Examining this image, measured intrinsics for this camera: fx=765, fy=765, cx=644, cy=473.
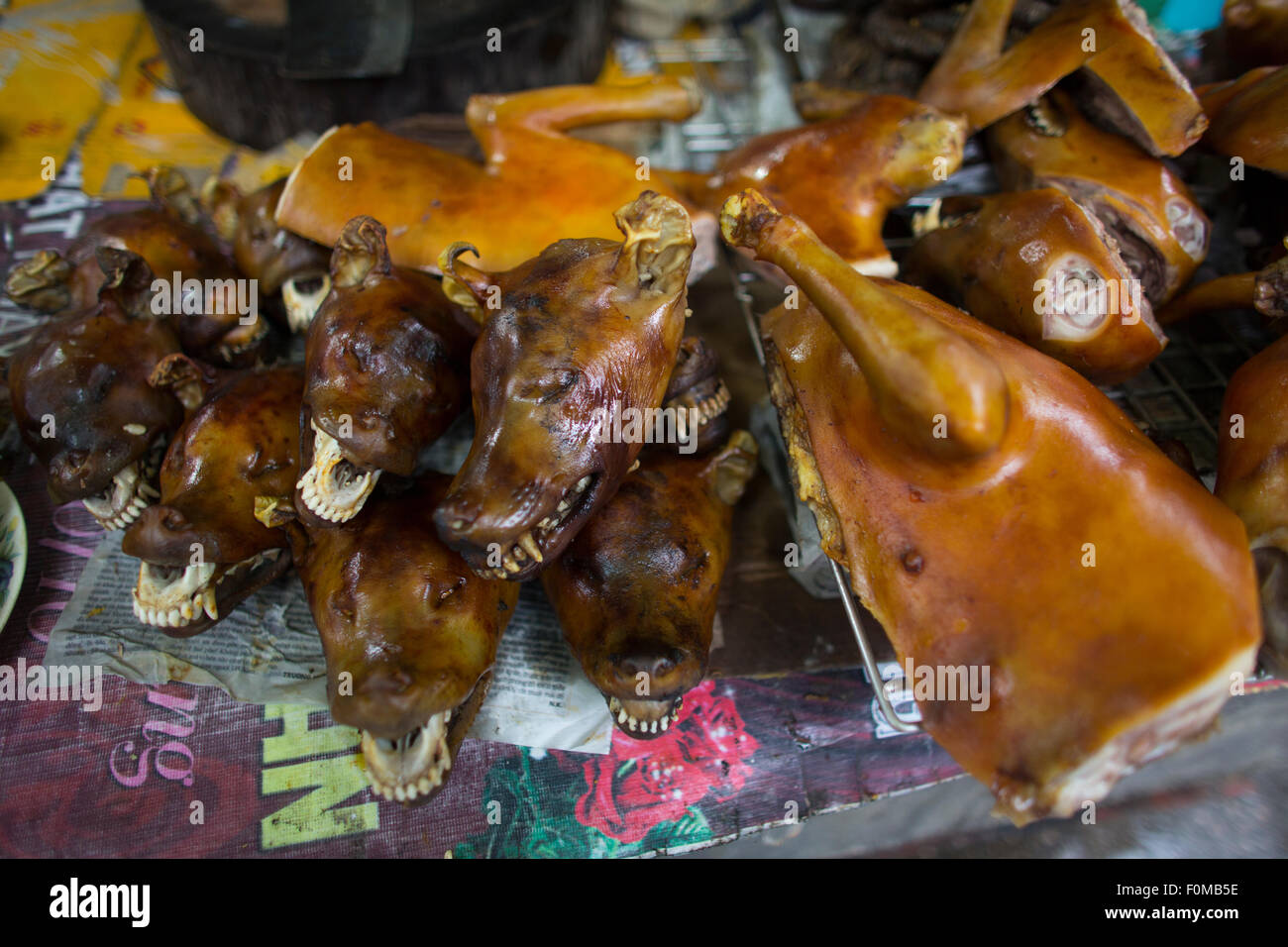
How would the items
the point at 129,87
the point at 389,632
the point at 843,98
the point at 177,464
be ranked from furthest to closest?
the point at 129,87, the point at 843,98, the point at 177,464, the point at 389,632

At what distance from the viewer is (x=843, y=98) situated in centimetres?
169

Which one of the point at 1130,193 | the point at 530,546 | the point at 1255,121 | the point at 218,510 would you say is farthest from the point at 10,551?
the point at 1255,121

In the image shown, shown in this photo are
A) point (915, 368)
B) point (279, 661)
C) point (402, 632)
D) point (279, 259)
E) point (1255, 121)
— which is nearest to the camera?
point (915, 368)

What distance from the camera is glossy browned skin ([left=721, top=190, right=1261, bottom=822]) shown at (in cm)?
82

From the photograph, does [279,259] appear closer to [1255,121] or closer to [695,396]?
[695,396]

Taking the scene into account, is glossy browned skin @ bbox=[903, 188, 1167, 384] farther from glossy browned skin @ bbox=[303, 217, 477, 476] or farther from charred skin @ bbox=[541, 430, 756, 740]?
glossy browned skin @ bbox=[303, 217, 477, 476]

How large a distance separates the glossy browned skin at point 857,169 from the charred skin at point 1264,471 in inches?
23.2

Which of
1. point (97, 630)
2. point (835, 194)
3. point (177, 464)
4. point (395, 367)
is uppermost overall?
point (835, 194)

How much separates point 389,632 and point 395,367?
37 cm

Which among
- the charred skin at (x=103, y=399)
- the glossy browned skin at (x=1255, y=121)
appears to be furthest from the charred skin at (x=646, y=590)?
the glossy browned skin at (x=1255, y=121)

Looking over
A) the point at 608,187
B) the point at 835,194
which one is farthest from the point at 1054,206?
the point at 608,187

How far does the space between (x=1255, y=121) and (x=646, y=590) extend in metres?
1.35

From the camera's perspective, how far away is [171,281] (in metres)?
1.40
